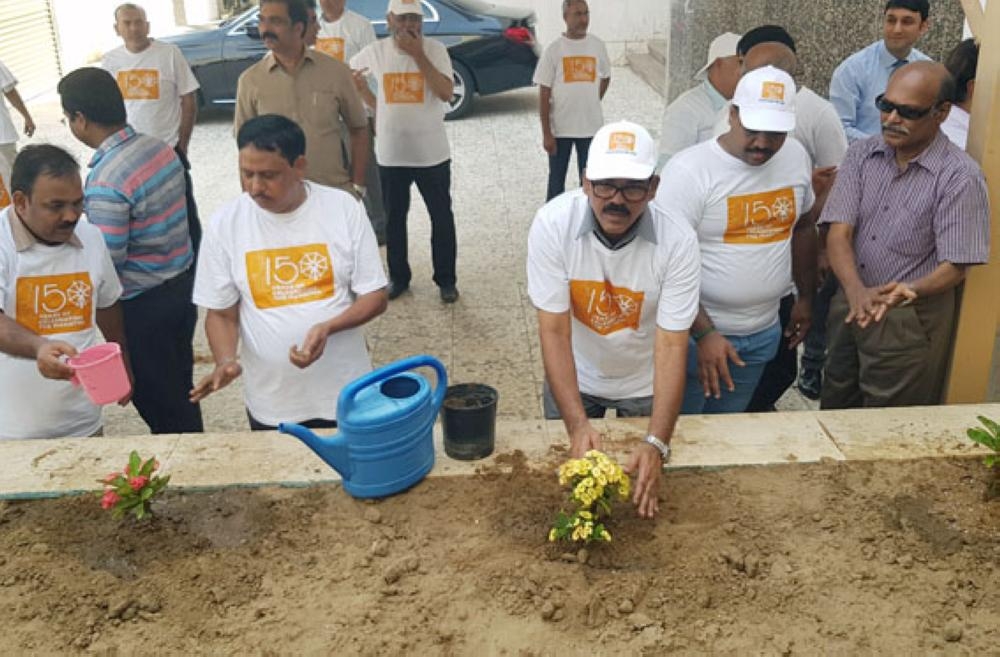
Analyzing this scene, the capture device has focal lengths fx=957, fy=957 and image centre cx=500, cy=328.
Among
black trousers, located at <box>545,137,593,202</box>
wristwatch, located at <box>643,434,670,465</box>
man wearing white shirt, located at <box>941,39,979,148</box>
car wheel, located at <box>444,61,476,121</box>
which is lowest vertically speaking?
car wheel, located at <box>444,61,476,121</box>

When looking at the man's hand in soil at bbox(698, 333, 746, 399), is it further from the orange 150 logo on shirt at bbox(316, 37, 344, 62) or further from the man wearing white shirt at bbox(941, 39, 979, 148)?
the orange 150 logo on shirt at bbox(316, 37, 344, 62)

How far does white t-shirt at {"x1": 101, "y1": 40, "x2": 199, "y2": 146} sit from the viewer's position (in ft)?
20.5

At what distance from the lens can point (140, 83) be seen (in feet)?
20.5

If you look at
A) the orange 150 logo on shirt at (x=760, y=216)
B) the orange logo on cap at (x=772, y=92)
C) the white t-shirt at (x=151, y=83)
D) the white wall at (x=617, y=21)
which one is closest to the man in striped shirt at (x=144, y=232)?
the orange 150 logo on shirt at (x=760, y=216)

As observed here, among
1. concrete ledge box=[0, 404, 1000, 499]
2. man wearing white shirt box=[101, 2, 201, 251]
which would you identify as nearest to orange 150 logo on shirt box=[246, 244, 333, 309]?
concrete ledge box=[0, 404, 1000, 499]

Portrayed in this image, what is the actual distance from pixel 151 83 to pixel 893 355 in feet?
16.1

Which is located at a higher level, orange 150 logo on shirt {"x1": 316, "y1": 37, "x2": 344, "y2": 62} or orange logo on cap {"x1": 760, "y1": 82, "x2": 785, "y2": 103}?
orange logo on cap {"x1": 760, "y1": 82, "x2": 785, "y2": 103}

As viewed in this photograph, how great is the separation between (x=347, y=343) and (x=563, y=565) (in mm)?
1169

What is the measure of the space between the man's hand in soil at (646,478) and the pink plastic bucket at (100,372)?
1.59 m

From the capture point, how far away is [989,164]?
3.48m

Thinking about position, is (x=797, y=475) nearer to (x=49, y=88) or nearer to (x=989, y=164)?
(x=989, y=164)

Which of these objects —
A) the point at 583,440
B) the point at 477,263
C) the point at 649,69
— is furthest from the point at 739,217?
the point at 649,69

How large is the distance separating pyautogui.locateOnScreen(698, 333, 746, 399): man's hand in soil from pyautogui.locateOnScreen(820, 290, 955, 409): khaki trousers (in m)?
0.58

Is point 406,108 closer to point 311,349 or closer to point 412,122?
point 412,122
